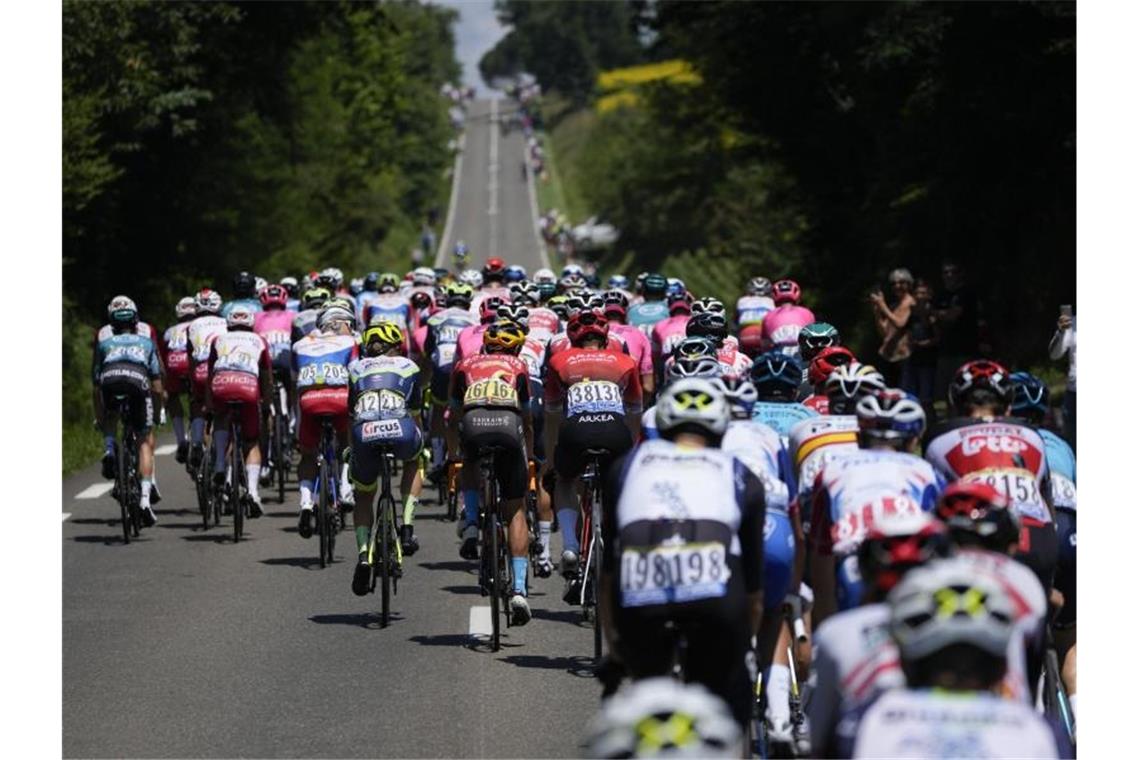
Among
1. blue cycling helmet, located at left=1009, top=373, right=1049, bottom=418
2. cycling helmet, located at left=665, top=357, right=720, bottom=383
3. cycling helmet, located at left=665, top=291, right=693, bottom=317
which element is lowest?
blue cycling helmet, located at left=1009, top=373, right=1049, bottom=418

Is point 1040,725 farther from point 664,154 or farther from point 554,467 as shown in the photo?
point 664,154

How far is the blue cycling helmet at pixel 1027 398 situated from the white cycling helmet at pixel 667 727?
17.3ft

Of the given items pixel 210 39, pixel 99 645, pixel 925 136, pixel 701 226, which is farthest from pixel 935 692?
pixel 701 226

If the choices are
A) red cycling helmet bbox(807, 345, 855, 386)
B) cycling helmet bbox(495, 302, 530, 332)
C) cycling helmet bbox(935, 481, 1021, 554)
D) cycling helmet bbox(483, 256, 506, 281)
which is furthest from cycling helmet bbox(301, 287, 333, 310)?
cycling helmet bbox(935, 481, 1021, 554)

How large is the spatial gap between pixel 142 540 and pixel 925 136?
23989 mm

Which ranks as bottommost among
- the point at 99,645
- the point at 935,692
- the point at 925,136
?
the point at 99,645

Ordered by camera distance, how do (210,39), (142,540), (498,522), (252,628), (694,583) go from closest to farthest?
1. (694,583)
2. (498,522)
3. (252,628)
4. (142,540)
5. (210,39)

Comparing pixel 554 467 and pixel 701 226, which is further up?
pixel 701 226

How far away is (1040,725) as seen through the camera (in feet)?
19.5

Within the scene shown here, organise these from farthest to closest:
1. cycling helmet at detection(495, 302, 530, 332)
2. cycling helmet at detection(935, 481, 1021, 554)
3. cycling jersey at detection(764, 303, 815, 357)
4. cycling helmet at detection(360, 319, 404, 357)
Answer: cycling jersey at detection(764, 303, 815, 357)
cycling helmet at detection(495, 302, 530, 332)
cycling helmet at detection(360, 319, 404, 357)
cycling helmet at detection(935, 481, 1021, 554)

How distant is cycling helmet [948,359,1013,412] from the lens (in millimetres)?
10164

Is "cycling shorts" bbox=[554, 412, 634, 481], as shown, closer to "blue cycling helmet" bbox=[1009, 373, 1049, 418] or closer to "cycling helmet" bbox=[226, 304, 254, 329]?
"blue cycling helmet" bbox=[1009, 373, 1049, 418]

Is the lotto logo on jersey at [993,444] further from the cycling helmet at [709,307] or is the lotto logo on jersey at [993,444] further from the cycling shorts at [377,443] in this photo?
the cycling helmet at [709,307]

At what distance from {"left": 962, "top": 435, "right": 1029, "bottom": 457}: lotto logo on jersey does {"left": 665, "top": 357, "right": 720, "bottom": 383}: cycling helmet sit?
60.3 inches
